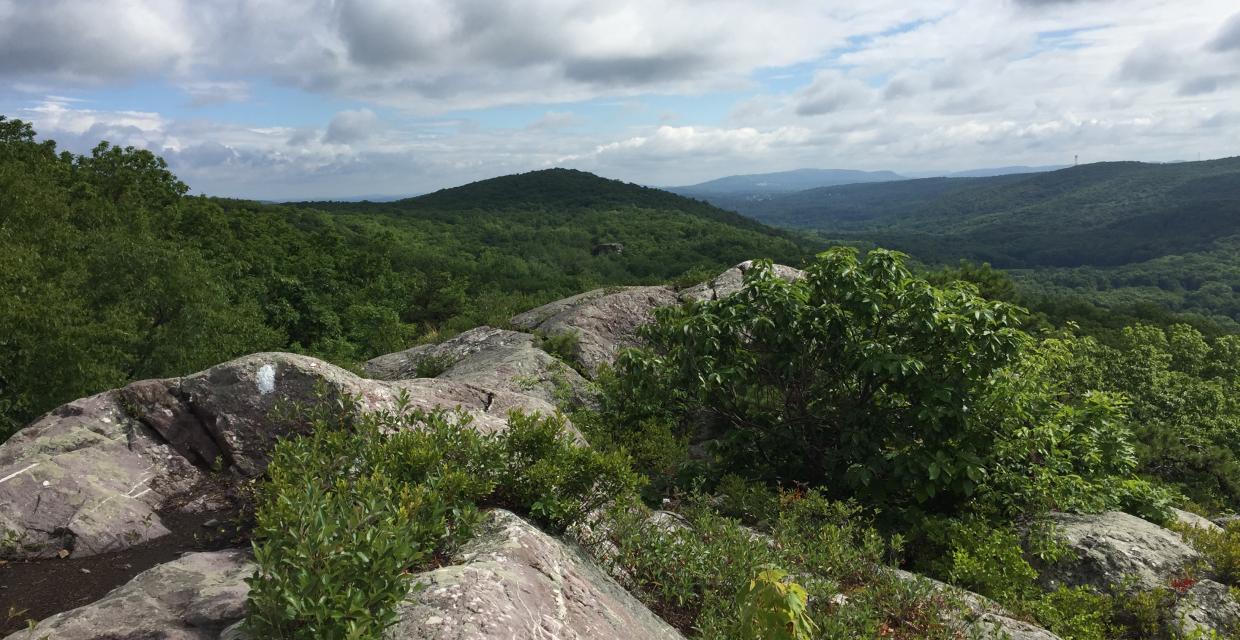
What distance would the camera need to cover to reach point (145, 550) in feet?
19.6

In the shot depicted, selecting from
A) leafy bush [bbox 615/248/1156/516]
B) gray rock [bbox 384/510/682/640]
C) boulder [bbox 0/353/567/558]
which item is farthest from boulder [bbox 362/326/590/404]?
gray rock [bbox 384/510/682/640]

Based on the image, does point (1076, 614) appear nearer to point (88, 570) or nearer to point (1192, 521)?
point (1192, 521)

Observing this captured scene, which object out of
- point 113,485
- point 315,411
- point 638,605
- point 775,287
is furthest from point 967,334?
point 113,485

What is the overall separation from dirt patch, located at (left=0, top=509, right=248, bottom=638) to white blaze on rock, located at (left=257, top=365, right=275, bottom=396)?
157 centimetres

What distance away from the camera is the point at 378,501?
396cm

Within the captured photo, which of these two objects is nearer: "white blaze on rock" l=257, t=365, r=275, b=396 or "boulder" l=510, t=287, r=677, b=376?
"white blaze on rock" l=257, t=365, r=275, b=396

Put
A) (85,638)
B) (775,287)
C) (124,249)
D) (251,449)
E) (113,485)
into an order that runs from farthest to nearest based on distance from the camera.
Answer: (124,249) < (775,287) < (251,449) < (113,485) < (85,638)

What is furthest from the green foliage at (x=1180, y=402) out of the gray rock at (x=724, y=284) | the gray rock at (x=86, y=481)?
the gray rock at (x=86, y=481)

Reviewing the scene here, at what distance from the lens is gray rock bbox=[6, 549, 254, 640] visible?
3.97 meters

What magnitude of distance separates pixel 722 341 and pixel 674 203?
506 feet

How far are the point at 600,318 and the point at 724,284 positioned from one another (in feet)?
12.6

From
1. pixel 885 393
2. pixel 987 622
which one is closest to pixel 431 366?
pixel 885 393

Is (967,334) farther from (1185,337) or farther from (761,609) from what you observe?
(1185,337)

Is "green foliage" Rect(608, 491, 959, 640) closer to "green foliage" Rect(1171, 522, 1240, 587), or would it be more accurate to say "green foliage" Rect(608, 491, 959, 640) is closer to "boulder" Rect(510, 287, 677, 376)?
"green foliage" Rect(1171, 522, 1240, 587)
